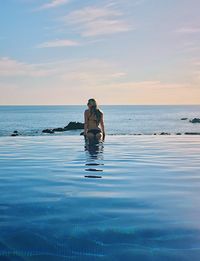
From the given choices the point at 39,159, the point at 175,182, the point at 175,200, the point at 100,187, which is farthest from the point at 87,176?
the point at 39,159

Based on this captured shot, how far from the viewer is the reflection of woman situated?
16094 mm

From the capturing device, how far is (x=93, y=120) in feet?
53.3

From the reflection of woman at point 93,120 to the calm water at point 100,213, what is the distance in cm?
663

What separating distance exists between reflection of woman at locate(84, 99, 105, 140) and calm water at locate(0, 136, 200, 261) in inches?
261

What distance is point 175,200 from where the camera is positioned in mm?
6160

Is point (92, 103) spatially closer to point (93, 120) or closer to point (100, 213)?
point (93, 120)

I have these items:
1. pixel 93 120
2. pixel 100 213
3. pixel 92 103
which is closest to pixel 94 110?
pixel 92 103

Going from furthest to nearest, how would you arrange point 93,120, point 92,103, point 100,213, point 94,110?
point 93,120 → point 94,110 → point 92,103 → point 100,213

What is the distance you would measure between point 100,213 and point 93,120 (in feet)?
36.0

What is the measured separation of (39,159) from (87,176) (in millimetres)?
3366

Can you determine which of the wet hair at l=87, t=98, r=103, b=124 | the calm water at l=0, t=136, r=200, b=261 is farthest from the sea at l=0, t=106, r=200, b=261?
the wet hair at l=87, t=98, r=103, b=124

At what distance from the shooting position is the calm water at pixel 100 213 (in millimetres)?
4195

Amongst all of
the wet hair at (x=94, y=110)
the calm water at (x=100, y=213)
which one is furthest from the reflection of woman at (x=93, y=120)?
the calm water at (x=100, y=213)

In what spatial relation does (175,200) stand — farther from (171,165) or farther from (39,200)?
(171,165)
